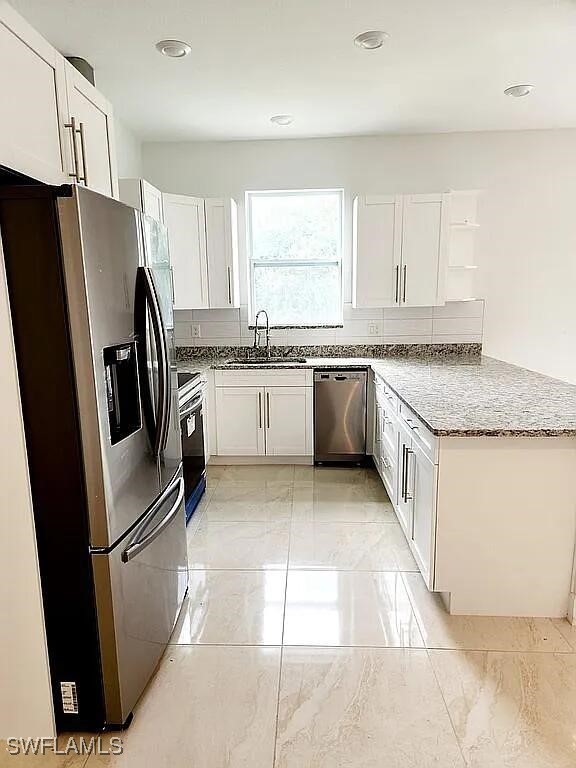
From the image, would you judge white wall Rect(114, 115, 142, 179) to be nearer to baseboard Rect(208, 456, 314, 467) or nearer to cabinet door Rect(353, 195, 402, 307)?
cabinet door Rect(353, 195, 402, 307)

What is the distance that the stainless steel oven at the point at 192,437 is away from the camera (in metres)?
3.16

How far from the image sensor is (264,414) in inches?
165

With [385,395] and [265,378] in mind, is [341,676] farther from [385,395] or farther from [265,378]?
[265,378]

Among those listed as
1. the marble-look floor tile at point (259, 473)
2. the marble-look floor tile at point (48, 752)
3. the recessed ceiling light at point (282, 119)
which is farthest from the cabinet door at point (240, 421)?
the marble-look floor tile at point (48, 752)

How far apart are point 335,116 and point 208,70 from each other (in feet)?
3.82

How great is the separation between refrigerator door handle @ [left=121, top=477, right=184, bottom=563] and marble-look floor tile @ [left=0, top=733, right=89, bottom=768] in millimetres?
600

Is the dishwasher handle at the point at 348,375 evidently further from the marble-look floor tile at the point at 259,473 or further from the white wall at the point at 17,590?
the white wall at the point at 17,590

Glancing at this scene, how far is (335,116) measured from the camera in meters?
3.78

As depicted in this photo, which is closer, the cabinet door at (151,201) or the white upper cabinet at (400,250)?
the cabinet door at (151,201)

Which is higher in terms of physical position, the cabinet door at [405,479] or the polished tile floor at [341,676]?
the cabinet door at [405,479]

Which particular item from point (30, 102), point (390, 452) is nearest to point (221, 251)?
point (390, 452)

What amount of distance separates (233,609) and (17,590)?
3.50ft

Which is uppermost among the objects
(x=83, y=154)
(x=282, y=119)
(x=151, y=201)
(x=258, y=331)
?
(x=282, y=119)

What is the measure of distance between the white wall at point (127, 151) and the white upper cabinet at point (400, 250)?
1.86 m
